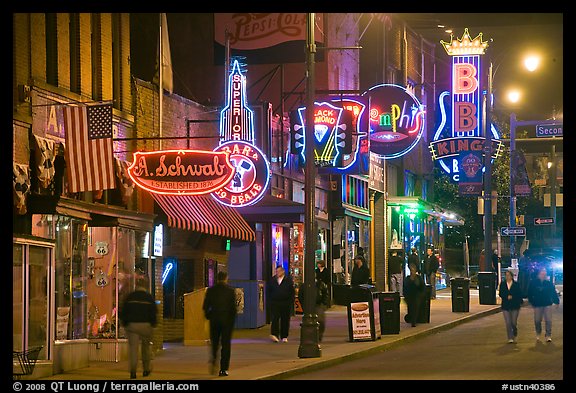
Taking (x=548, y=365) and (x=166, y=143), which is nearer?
(x=548, y=365)

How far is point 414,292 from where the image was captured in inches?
1238

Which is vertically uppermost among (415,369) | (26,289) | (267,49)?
(267,49)

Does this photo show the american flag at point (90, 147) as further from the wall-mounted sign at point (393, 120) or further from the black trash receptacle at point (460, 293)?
the wall-mounted sign at point (393, 120)

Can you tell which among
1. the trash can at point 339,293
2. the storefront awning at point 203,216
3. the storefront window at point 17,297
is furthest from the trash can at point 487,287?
the storefront window at point 17,297

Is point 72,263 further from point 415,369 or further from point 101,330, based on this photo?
point 415,369

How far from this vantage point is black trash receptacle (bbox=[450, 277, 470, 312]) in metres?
37.1

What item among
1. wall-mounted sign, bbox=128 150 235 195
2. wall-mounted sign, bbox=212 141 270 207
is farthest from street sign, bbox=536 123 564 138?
wall-mounted sign, bbox=128 150 235 195

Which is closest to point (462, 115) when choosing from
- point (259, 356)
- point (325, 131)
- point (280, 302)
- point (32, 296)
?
point (325, 131)

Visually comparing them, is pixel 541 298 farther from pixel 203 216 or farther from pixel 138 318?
pixel 138 318

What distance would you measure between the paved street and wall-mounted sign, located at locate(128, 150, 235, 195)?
4.53m

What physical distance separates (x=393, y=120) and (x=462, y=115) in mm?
12546

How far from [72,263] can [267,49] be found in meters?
14.5
